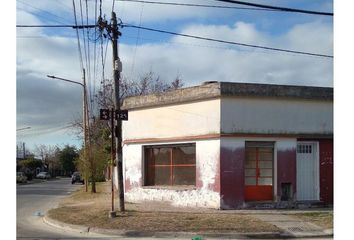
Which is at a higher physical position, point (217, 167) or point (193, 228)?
point (217, 167)

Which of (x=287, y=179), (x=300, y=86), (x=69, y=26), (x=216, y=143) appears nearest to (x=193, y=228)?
(x=216, y=143)

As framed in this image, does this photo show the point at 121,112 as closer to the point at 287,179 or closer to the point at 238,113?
the point at 238,113

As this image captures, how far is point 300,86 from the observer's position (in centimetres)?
1875

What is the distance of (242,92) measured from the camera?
1814 centimetres

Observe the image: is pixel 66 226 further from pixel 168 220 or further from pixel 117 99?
pixel 117 99

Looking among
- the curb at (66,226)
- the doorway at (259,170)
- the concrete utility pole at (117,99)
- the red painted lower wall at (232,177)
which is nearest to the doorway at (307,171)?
the doorway at (259,170)

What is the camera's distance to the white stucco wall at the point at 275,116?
18.1 meters

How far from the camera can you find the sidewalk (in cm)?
1341

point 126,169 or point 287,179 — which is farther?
point 126,169

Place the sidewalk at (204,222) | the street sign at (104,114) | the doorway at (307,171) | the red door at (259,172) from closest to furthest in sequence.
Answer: the sidewalk at (204,222), the street sign at (104,114), the red door at (259,172), the doorway at (307,171)

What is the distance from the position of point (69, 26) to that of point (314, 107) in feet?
31.8

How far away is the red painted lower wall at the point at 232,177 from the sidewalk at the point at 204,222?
59 centimetres

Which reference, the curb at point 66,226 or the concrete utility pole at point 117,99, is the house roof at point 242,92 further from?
the curb at point 66,226
